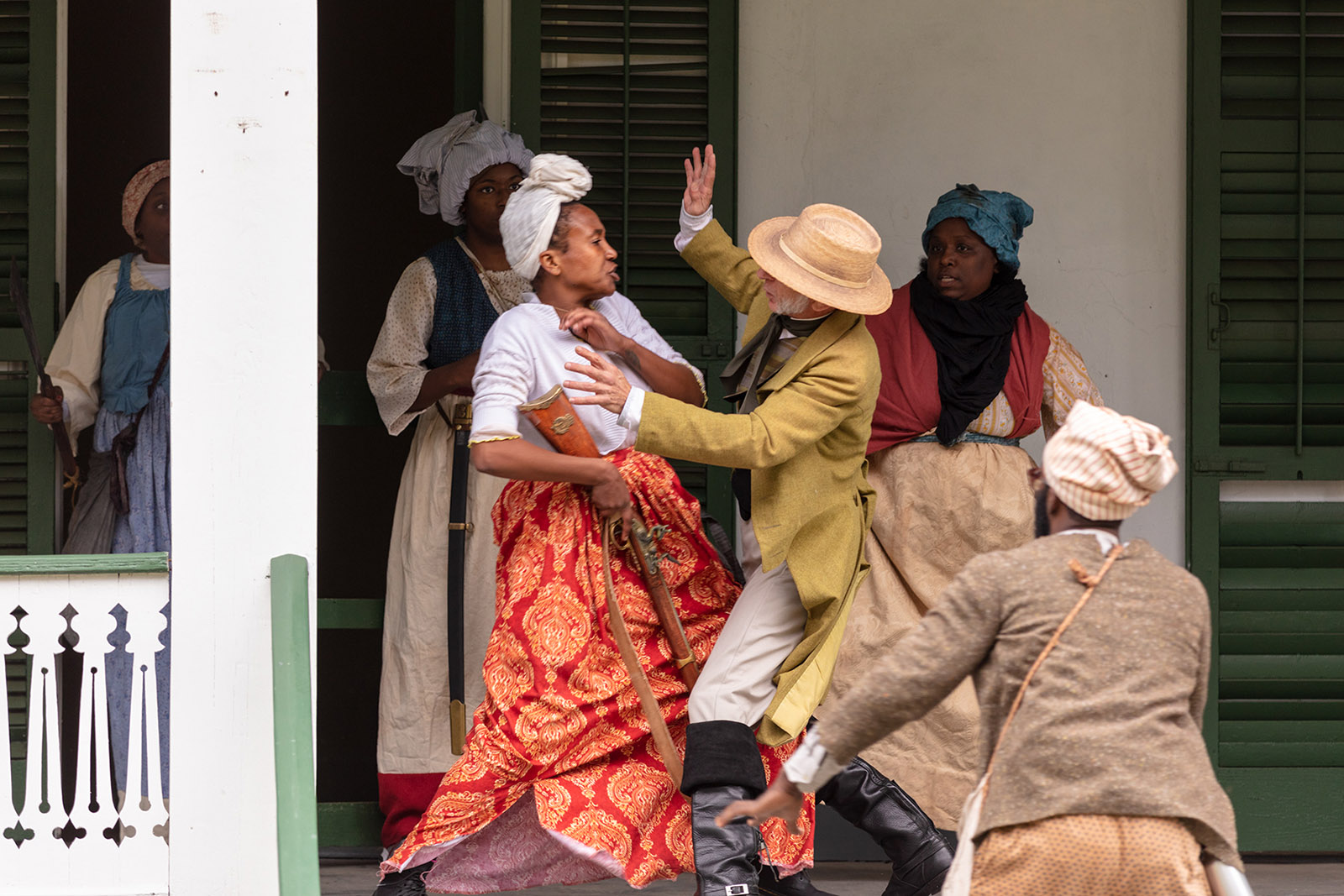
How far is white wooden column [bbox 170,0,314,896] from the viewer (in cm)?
340

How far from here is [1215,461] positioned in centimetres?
475

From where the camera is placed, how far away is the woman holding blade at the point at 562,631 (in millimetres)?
3594

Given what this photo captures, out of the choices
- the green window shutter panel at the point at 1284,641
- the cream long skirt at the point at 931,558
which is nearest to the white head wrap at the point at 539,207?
the cream long skirt at the point at 931,558

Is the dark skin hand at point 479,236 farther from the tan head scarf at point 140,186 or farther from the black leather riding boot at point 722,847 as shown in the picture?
the black leather riding boot at point 722,847

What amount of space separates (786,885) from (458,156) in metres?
2.19

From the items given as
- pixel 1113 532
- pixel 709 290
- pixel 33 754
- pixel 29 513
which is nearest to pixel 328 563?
pixel 29 513

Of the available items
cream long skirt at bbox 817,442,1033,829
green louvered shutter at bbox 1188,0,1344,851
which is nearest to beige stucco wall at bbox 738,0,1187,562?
green louvered shutter at bbox 1188,0,1344,851

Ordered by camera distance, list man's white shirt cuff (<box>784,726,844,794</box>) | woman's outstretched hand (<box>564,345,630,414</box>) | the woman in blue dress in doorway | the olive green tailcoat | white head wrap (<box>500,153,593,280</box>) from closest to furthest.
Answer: man's white shirt cuff (<box>784,726,844,794</box>) → woman's outstretched hand (<box>564,345,630,414</box>) → the olive green tailcoat → white head wrap (<box>500,153,593,280</box>) → the woman in blue dress in doorway

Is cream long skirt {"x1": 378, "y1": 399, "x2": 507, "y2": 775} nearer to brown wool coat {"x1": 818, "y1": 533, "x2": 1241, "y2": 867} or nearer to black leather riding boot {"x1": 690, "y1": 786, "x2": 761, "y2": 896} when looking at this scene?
black leather riding boot {"x1": 690, "y1": 786, "x2": 761, "y2": 896}

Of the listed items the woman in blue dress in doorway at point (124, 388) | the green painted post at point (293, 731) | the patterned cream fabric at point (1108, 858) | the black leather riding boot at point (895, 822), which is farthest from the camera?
the woman in blue dress in doorway at point (124, 388)

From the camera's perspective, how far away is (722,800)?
3.50 meters

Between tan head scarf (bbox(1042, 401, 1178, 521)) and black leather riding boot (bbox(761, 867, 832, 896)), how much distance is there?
1.86 meters

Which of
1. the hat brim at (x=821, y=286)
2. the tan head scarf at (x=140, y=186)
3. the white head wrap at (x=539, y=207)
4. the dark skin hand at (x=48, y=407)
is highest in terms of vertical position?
the tan head scarf at (x=140, y=186)

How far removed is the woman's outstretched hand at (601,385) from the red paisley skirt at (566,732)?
16.3 inches
